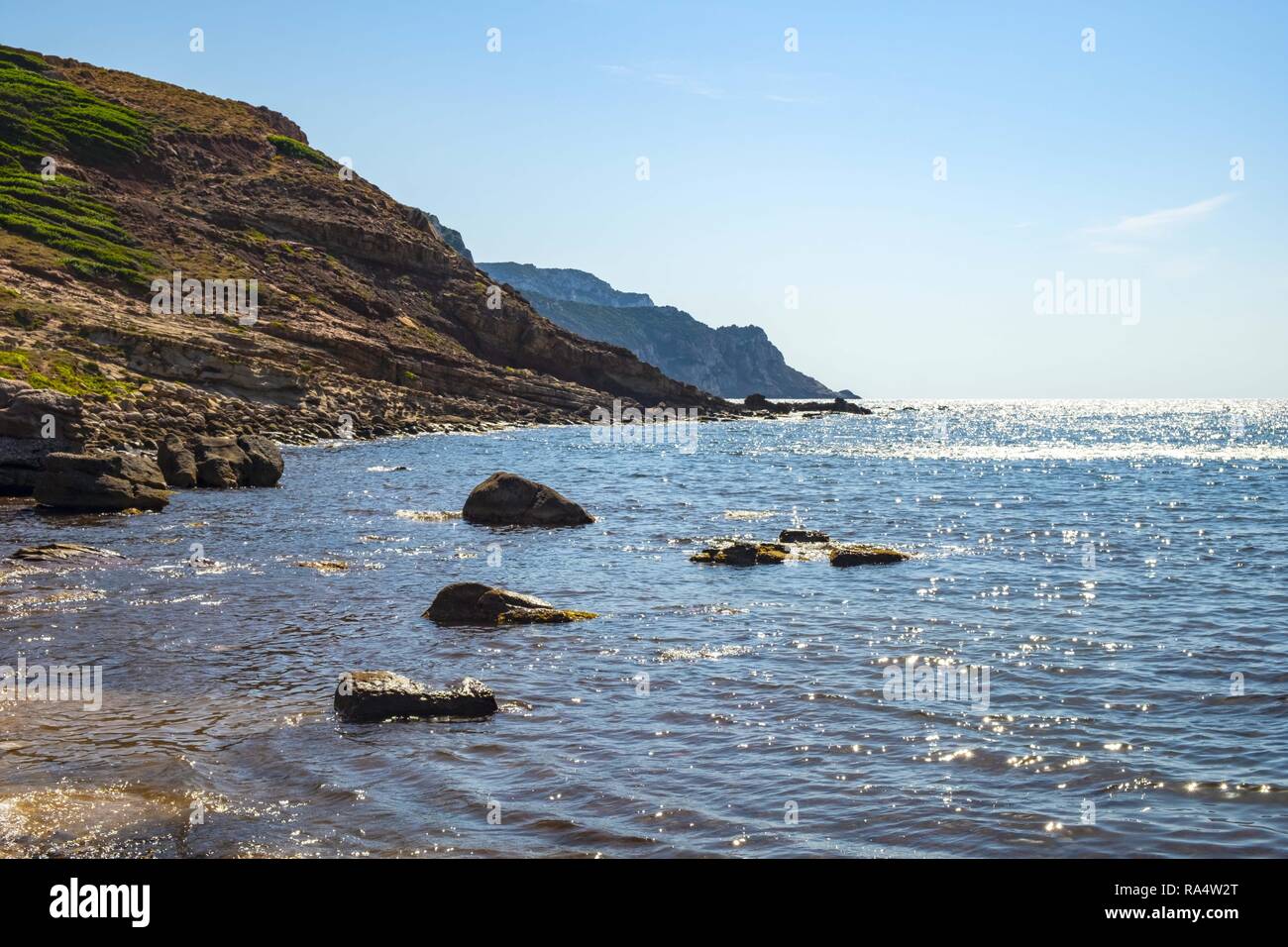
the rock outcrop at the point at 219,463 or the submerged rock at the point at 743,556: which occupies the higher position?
the rock outcrop at the point at 219,463

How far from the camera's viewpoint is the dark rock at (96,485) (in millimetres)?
29641

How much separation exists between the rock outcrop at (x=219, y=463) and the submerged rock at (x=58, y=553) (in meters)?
15.2

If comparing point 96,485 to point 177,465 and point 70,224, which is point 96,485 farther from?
point 70,224

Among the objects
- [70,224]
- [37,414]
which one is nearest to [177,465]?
[37,414]

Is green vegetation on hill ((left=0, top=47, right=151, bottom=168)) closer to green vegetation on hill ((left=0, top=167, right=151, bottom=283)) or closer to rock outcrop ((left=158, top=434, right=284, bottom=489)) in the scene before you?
green vegetation on hill ((left=0, top=167, right=151, bottom=283))

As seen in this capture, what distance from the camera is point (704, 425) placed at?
418ft

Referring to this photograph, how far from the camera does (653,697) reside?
1335cm

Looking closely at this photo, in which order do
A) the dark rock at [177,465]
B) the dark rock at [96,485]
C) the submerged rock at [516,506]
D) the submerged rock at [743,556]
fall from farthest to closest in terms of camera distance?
the dark rock at [177,465] < the submerged rock at [516,506] < the dark rock at [96,485] < the submerged rock at [743,556]

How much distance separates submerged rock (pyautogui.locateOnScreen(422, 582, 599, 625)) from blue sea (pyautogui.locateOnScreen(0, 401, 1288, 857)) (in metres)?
0.49

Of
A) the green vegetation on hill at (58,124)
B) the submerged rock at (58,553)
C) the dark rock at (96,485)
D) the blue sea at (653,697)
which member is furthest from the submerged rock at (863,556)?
the green vegetation on hill at (58,124)

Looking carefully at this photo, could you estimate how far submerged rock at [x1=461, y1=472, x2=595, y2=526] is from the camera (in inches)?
1264

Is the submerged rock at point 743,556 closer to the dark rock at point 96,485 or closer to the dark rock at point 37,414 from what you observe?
the dark rock at point 96,485
